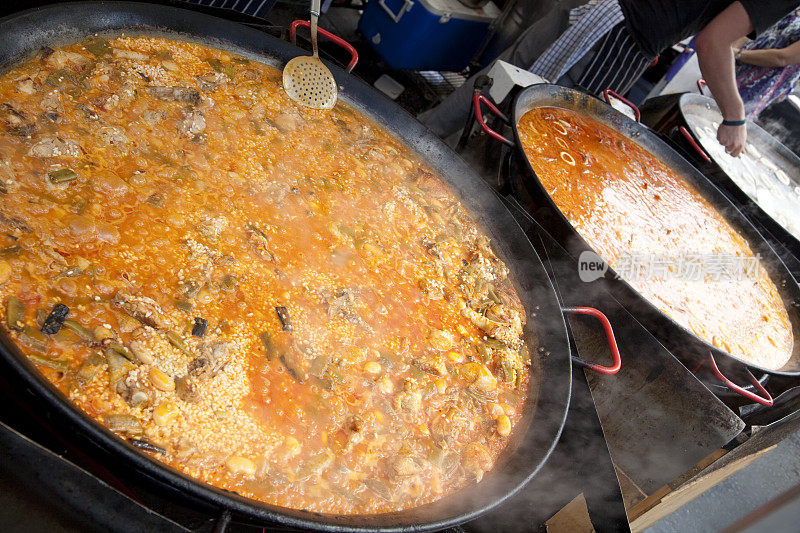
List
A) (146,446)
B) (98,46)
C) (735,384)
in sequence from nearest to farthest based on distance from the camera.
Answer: (146,446)
(98,46)
(735,384)

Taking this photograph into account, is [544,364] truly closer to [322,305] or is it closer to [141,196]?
[322,305]

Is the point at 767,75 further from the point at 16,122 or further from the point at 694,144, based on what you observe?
the point at 16,122

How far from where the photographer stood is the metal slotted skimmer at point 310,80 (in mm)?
2576

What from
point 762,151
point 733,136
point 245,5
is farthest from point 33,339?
point 762,151

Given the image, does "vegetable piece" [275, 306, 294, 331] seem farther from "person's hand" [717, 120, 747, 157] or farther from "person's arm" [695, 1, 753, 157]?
"person's hand" [717, 120, 747, 157]

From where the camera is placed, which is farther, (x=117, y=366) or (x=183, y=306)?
→ (x=183, y=306)

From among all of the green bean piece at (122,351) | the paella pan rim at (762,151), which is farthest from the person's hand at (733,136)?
the green bean piece at (122,351)

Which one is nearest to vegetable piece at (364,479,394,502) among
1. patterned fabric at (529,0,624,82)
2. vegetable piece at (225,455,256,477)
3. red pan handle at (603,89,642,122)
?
vegetable piece at (225,455,256,477)

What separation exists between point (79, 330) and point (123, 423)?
1.02 feet

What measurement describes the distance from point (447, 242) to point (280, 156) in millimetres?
921

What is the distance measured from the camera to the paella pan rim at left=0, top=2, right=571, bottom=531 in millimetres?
1097

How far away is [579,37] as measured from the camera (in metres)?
4.44

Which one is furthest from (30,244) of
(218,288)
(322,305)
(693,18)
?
(693,18)

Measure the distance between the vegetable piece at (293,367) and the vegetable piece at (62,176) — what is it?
0.95 meters
